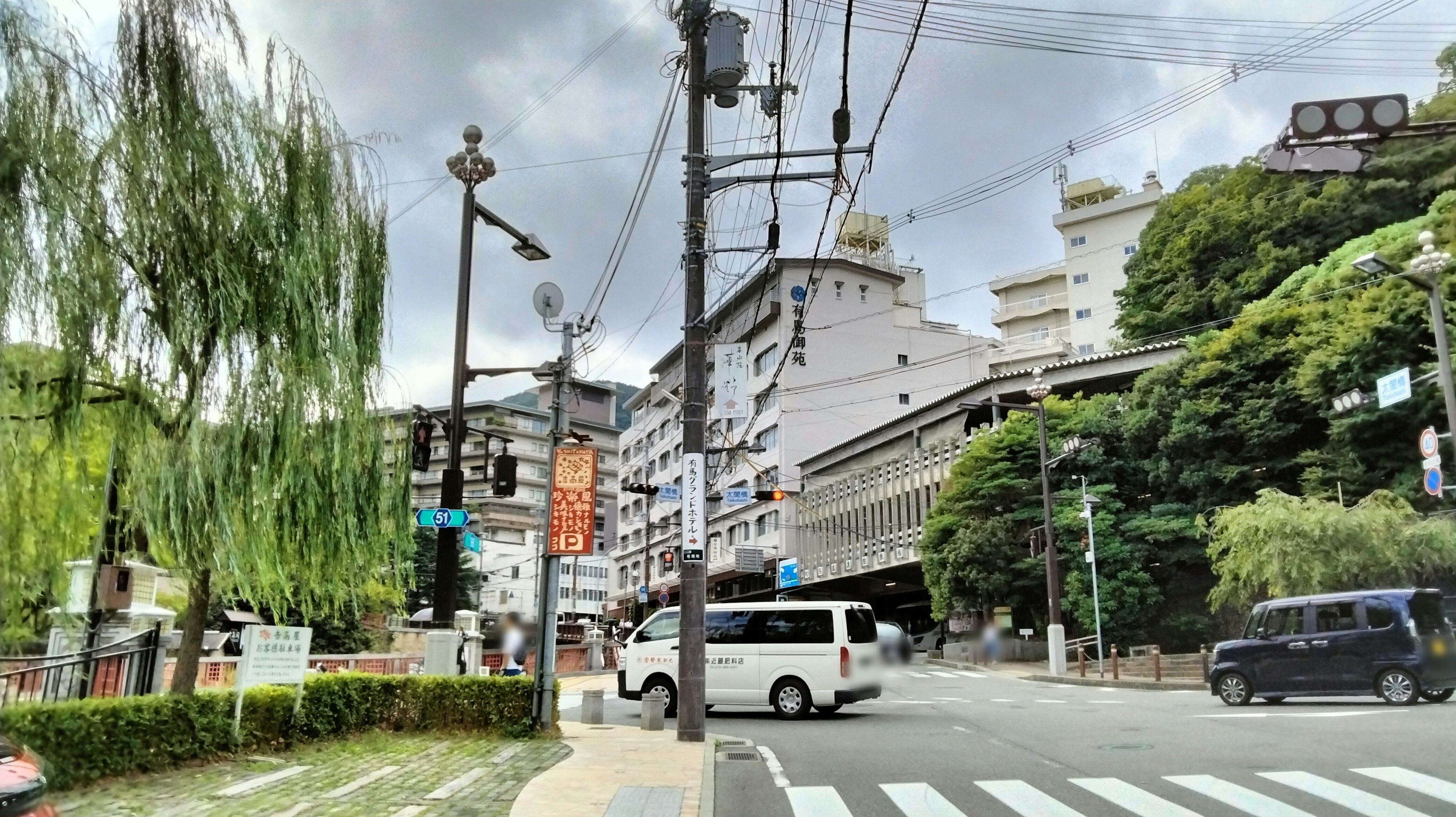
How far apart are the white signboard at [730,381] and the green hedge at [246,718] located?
5.05 metres

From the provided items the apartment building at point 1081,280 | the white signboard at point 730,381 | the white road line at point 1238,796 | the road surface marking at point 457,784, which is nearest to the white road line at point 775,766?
the road surface marking at point 457,784

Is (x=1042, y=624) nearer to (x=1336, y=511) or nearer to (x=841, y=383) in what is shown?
(x=1336, y=511)

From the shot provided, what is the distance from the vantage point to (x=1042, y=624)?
38250mm

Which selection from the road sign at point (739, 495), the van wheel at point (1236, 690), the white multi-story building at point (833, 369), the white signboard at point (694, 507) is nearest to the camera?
the white signboard at point (694, 507)

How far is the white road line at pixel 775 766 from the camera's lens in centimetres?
955

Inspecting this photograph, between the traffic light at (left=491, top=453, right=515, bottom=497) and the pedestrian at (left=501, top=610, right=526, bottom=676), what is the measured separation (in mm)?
4236

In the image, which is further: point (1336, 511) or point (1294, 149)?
point (1336, 511)

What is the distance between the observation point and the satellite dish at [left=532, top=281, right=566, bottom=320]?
1542 centimetres

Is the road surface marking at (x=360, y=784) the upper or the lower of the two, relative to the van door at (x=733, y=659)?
lower

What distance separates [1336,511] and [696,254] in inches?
784

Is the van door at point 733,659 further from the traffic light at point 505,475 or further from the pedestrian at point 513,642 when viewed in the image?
the traffic light at point 505,475

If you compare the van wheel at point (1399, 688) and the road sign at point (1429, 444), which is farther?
the road sign at point (1429, 444)

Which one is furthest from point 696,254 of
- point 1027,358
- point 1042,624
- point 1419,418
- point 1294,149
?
point 1027,358

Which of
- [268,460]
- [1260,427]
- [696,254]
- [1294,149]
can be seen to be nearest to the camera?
[1294,149]
